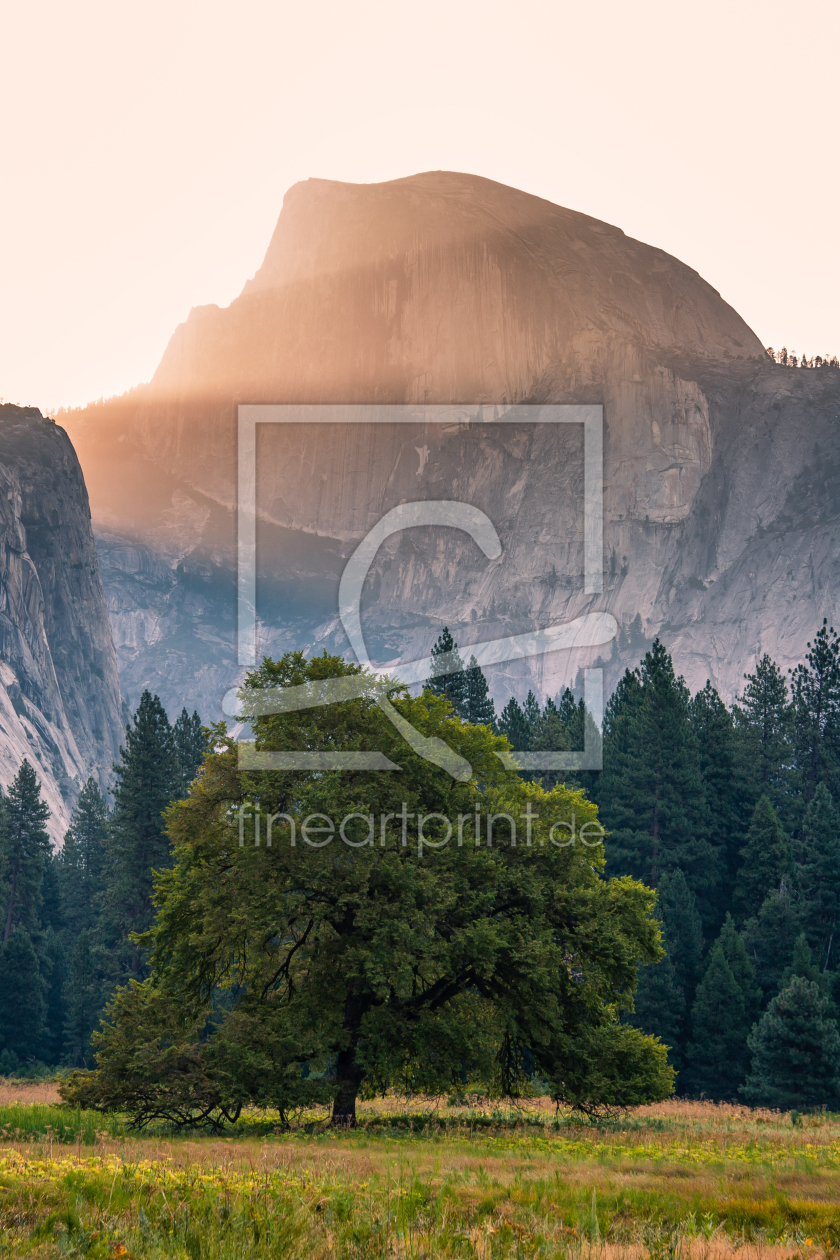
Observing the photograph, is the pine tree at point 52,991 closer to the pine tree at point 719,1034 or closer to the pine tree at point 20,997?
the pine tree at point 20,997

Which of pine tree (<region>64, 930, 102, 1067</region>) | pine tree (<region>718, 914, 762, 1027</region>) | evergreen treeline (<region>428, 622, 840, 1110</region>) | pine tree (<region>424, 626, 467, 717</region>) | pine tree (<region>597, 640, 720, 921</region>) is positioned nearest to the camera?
evergreen treeline (<region>428, 622, 840, 1110</region>)

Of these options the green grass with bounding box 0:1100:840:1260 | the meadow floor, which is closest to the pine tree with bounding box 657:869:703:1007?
the meadow floor

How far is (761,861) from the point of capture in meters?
Result: 61.5

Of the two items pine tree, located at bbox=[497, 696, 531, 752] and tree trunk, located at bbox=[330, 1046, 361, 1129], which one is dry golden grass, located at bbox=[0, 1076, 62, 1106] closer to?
tree trunk, located at bbox=[330, 1046, 361, 1129]

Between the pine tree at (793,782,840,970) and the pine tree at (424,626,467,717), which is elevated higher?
the pine tree at (424,626,467,717)

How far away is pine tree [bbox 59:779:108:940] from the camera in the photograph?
8125 cm

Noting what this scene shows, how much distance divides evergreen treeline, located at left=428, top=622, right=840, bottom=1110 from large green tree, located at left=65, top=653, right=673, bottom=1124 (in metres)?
20.1

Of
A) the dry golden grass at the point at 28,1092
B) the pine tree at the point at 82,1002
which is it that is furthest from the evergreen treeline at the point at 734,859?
the pine tree at the point at 82,1002

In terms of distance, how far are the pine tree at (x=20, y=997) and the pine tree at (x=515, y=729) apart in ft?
112

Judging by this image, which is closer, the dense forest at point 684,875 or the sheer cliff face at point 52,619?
the dense forest at point 684,875

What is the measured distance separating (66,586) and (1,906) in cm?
11526

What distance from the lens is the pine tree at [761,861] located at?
198ft

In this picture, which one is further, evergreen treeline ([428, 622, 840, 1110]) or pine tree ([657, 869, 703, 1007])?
pine tree ([657, 869, 703, 1007])

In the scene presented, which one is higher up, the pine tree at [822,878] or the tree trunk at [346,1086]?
the pine tree at [822,878]
